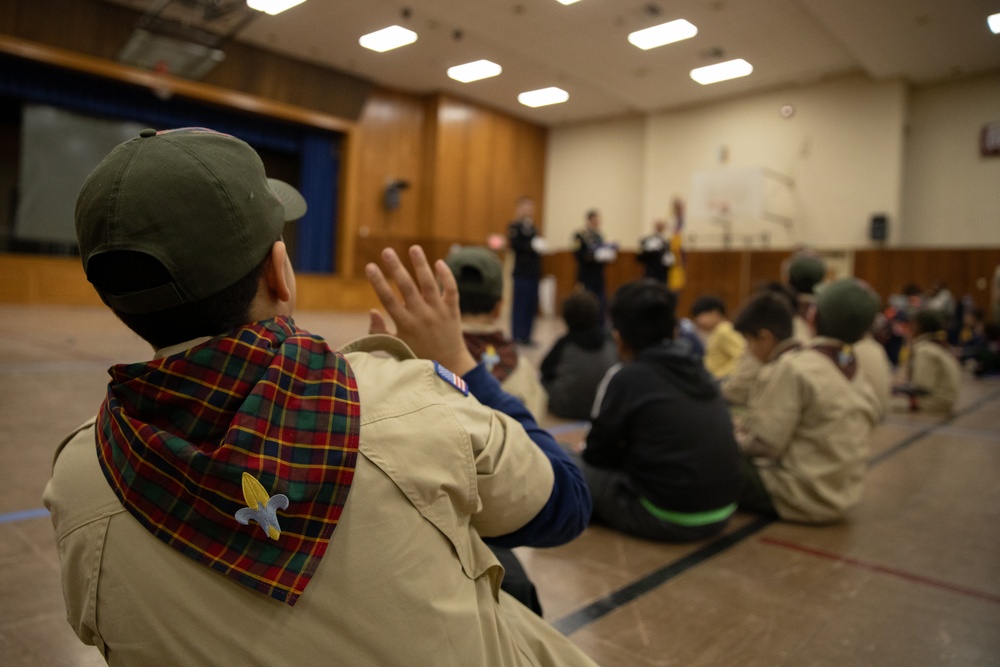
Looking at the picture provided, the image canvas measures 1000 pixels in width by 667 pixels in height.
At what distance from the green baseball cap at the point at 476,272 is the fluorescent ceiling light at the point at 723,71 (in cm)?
66

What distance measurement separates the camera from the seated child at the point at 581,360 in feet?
11.1

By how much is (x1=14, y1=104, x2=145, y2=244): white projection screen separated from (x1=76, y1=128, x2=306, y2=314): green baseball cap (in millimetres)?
8971

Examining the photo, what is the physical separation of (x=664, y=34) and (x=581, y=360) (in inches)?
98.7

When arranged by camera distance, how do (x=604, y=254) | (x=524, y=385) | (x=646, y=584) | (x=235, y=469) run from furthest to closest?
(x=604, y=254), (x=524, y=385), (x=646, y=584), (x=235, y=469)

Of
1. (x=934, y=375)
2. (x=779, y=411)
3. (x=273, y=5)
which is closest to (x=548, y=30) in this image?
(x=273, y=5)

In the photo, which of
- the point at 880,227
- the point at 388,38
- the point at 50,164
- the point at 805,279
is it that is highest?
the point at 50,164

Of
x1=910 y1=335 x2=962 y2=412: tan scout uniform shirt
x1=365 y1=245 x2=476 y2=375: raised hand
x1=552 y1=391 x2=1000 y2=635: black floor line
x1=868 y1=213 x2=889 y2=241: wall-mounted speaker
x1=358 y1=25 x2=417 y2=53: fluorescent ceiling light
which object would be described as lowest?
x1=552 y1=391 x2=1000 y2=635: black floor line

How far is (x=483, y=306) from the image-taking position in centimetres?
174

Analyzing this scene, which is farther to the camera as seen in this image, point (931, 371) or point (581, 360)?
point (931, 371)

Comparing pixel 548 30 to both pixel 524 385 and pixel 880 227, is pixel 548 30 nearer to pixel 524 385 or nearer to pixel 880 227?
pixel 524 385

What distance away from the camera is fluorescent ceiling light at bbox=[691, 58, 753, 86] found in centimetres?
118

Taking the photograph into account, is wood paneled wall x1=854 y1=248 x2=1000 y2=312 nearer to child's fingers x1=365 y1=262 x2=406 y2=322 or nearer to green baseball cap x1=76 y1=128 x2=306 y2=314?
child's fingers x1=365 y1=262 x2=406 y2=322

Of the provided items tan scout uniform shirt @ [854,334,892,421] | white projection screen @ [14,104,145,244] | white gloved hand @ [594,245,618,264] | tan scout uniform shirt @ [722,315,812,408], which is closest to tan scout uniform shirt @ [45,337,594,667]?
tan scout uniform shirt @ [722,315,812,408]

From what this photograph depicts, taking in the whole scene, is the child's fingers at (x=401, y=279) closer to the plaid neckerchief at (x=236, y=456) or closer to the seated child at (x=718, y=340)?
the plaid neckerchief at (x=236, y=456)
